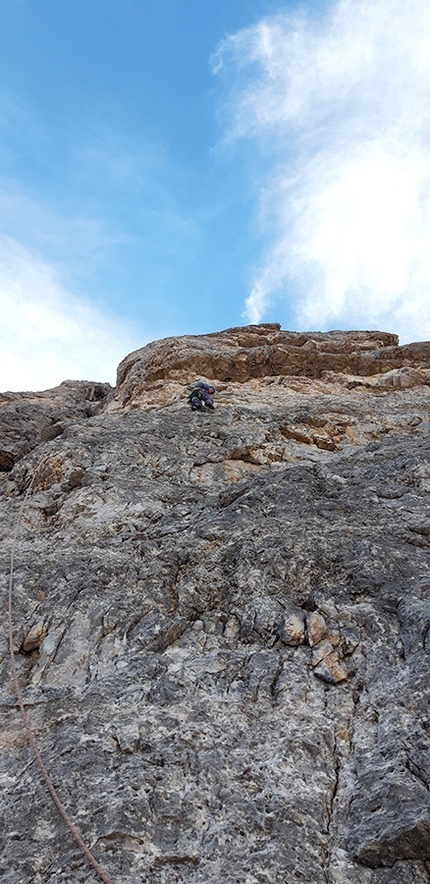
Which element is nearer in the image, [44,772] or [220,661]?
[44,772]

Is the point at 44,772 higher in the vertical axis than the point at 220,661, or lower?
lower

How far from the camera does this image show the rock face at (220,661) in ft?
12.6

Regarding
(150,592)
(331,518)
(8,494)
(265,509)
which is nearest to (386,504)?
(331,518)

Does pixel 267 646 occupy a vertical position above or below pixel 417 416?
below

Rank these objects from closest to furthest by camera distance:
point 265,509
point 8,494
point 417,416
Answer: point 265,509, point 8,494, point 417,416

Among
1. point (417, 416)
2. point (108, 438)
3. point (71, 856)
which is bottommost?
point (71, 856)

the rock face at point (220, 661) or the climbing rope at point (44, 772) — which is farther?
the rock face at point (220, 661)

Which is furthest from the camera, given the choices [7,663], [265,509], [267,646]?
[265,509]

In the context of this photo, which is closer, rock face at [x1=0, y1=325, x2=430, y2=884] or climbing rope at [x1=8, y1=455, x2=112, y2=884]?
climbing rope at [x1=8, y1=455, x2=112, y2=884]

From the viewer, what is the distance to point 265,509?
26.7ft

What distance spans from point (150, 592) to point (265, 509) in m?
2.37

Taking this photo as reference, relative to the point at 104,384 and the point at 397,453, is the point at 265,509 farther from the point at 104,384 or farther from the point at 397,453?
the point at 104,384

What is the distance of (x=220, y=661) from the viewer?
549 centimetres

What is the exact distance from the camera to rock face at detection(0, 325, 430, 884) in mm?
3826
